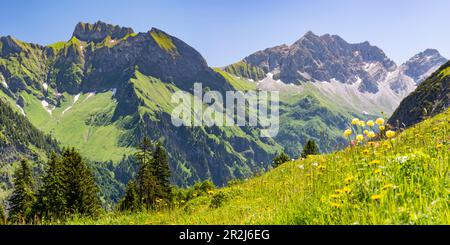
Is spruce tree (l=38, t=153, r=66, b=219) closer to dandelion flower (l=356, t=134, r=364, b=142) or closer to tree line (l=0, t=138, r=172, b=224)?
tree line (l=0, t=138, r=172, b=224)

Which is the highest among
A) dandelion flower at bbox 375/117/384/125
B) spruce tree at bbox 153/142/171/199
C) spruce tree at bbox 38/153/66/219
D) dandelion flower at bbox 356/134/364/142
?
A: spruce tree at bbox 153/142/171/199

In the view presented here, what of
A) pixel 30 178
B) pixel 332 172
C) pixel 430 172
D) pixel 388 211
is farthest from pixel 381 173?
pixel 30 178

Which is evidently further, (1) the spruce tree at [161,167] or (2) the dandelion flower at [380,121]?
(1) the spruce tree at [161,167]

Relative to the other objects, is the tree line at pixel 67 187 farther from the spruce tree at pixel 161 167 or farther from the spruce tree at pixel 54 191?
the spruce tree at pixel 161 167

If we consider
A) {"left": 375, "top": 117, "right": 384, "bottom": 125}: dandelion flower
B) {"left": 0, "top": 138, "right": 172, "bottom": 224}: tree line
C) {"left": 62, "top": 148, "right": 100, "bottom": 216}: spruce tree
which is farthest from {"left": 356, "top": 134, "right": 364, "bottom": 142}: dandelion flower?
{"left": 62, "top": 148, "right": 100, "bottom": 216}: spruce tree

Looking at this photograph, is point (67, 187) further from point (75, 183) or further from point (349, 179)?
point (349, 179)

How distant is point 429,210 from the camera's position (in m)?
4.37

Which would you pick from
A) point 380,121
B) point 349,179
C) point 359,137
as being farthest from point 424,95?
point 349,179

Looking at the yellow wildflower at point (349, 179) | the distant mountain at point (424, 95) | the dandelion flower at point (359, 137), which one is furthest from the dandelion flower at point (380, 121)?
the distant mountain at point (424, 95)

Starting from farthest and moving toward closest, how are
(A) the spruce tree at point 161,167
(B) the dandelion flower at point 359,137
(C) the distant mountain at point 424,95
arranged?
1. (C) the distant mountain at point 424,95
2. (A) the spruce tree at point 161,167
3. (B) the dandelion flower at point 359,137

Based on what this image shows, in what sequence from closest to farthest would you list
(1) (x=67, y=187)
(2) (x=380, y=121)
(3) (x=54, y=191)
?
(2) (x=380, y=121), (3) (x=54, y=191), (1) (x=67, y=187)

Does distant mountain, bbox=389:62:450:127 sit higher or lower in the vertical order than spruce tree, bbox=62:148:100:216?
higher

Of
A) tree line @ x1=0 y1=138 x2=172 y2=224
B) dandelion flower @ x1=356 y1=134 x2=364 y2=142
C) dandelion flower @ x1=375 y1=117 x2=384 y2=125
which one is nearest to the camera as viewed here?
dandelion flower @ x1=375 y1=117 x2=384 y2=125

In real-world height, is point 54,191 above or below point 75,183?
below
